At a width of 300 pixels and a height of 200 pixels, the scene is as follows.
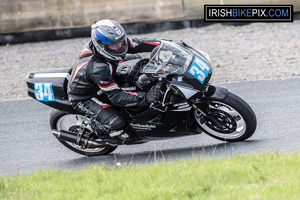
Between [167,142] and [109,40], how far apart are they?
→ 197 centimetres

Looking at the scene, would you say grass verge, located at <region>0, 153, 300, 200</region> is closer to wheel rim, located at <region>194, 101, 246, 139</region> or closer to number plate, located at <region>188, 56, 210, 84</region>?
wheel rim, located at <region>194, 101, 246, 139</region>

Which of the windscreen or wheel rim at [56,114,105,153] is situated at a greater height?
the windscreen

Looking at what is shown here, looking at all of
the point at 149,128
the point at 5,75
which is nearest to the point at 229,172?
the point at 149,128

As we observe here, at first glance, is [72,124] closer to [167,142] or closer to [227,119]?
[167,142]

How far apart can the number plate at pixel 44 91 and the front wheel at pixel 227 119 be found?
6.44ft

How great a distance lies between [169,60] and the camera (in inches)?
242

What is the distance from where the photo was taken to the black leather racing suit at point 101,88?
6.25 metres

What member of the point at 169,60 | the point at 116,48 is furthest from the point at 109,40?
the point at 169,60

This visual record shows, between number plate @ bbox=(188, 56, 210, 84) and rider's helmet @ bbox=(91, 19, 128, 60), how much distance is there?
89 cm

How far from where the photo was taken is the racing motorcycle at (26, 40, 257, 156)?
241 inches

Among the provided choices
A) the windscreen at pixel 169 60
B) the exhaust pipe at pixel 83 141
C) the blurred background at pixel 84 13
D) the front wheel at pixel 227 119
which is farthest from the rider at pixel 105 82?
the blurred background at pixel 84 13

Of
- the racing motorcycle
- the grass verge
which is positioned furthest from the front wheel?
the grass verge

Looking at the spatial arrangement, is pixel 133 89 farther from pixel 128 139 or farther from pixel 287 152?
pixel 287 152

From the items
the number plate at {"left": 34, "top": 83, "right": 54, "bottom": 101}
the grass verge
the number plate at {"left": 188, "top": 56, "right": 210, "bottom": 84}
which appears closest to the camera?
the grass verge
